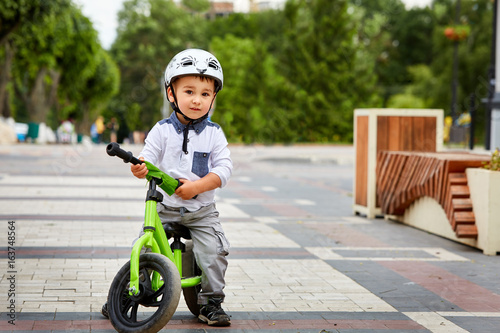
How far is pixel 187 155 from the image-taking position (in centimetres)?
451

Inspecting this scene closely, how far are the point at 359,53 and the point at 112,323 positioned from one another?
159ft

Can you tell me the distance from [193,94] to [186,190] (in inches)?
23.0

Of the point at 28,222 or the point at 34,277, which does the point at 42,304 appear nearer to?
the point at 34,277

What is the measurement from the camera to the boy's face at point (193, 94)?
4461 mm

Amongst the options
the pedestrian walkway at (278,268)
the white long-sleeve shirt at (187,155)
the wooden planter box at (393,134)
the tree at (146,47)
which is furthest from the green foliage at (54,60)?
the white long-sleeve shirt at (187,155)

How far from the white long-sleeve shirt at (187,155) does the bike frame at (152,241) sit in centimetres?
24

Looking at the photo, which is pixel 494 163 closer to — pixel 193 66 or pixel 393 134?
pixel 393 134

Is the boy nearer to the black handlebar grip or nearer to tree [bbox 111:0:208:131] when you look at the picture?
the black handlebar grip

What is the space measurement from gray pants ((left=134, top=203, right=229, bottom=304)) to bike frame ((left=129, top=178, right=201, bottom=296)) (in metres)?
0.15

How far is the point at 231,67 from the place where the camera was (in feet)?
207

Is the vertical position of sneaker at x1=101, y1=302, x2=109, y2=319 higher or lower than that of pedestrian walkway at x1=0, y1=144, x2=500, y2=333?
higher

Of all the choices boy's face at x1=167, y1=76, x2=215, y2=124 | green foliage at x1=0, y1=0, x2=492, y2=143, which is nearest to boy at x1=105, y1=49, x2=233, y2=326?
boy's face at x1=167, y1=76, x2=215, y2=124

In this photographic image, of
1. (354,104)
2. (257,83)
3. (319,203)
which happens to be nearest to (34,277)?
(319,203)

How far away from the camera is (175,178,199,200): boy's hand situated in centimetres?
434
